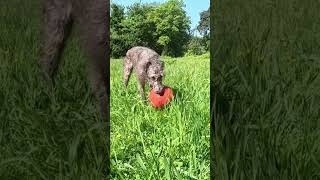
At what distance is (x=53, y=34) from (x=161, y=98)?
1462 millimetres

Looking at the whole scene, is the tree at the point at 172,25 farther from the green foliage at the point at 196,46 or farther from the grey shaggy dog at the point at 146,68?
the grey shaggy dog at the point at 146,68

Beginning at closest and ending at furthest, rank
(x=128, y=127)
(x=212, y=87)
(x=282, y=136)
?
(x=282, y=136) < (x=212, y=87) < (x=128, y=127)

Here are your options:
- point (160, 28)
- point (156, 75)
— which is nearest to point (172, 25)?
point (160, 28)

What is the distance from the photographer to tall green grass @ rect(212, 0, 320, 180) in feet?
8.29

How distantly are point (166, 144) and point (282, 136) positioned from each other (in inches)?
36.1

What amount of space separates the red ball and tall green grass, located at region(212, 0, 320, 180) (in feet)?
3.89

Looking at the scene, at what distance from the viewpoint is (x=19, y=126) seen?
309cm

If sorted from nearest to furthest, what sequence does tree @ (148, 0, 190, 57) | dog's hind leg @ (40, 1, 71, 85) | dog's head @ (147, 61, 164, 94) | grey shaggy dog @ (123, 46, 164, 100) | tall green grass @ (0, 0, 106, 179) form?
tall green grass @ (0, 0, 106, 179), dog's hind leg @ (40, 1, 71, 85), tree @ (148, 0, 190, 57), grey shaggy dog @ (123, 46, 164, 100), dog's head @ (147, 61, 164, 94)

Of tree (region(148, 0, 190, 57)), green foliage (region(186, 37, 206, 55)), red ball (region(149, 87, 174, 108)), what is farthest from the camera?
red ball (region(149, 87, 174, 108))

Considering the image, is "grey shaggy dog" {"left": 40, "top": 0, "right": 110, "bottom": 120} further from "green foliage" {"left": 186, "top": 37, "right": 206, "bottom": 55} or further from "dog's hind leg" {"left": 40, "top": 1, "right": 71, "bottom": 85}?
"green foliage" {"left": 186, "top": 37, "right": 206, "bottom": 55}

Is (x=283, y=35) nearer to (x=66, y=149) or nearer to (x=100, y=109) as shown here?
(x=100, y=109)

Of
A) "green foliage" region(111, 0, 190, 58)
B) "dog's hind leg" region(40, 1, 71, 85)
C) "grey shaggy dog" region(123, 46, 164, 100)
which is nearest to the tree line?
"green foliage" region(111, 0, 190, 58)

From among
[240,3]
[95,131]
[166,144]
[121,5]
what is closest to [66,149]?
[95,131]

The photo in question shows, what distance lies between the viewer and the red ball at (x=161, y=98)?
14.1 ft
